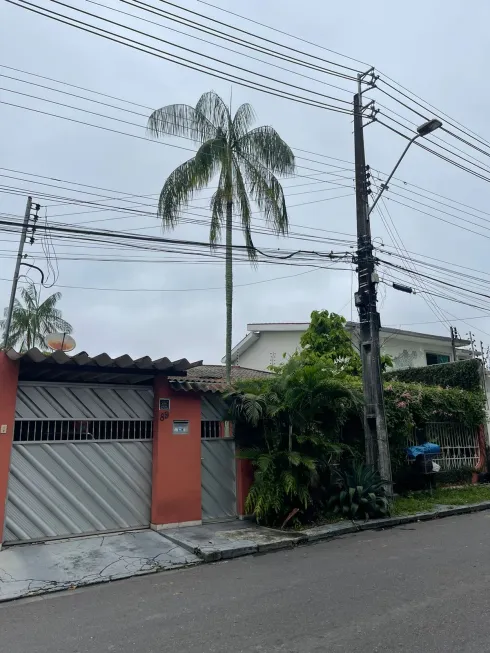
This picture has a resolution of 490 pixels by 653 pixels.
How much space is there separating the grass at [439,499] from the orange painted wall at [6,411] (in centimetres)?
752

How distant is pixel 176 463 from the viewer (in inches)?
366

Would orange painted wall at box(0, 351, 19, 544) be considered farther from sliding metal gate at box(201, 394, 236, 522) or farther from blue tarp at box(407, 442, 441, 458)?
blue tarp at box(407, 442, 441, 458)

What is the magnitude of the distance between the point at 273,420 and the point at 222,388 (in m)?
1.21

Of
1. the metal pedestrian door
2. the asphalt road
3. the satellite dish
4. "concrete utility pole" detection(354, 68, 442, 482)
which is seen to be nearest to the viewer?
the asphalt road

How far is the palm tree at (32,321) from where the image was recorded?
23.9 metres

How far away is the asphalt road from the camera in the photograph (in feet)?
14.0

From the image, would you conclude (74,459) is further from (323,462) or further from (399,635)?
(399,635)

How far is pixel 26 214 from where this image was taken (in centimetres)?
1694

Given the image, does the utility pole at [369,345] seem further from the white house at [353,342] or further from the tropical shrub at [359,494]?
the white house at [353,342]

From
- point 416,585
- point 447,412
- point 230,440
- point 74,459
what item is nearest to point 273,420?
point 230,440

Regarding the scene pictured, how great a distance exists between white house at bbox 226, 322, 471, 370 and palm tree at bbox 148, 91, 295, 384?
972 centimetres

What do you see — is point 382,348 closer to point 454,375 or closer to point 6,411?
point 454,375

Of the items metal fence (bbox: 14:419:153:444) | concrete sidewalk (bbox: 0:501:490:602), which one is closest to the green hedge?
concrete sidewalk (bbox: 0:501:490:602)

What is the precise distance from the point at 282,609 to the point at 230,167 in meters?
13.0
